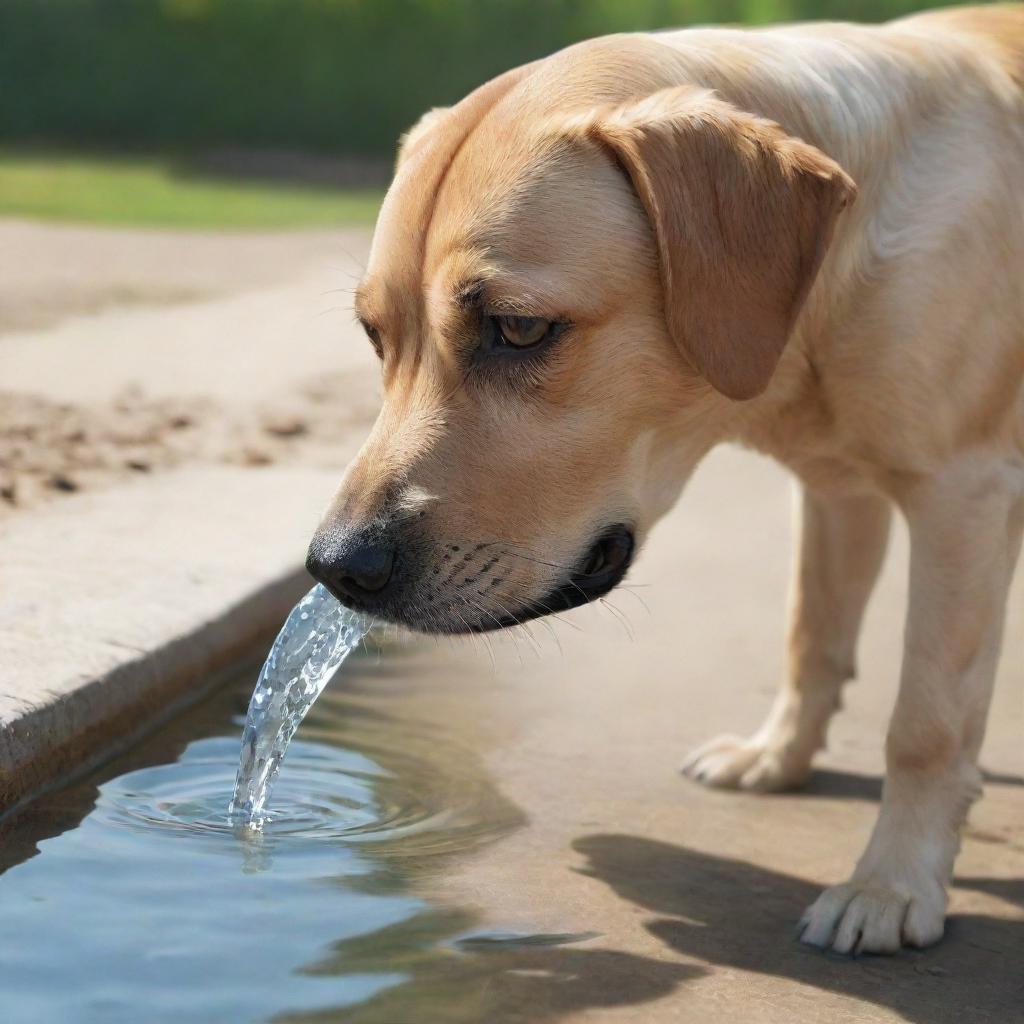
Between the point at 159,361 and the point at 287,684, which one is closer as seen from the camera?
the point at 287,684

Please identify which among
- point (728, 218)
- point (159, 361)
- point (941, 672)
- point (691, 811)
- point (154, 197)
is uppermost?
point (728, 218)

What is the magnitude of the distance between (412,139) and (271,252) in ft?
35.5

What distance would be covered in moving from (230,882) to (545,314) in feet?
4.44

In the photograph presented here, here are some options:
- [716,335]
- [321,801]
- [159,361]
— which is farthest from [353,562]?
[159,361]

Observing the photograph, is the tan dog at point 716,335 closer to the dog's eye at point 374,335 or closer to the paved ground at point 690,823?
the dog's eye at point 374,335

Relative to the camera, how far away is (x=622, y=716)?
208 inches

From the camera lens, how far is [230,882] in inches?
145

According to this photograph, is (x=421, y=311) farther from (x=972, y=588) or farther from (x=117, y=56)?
(x=117, y=56)

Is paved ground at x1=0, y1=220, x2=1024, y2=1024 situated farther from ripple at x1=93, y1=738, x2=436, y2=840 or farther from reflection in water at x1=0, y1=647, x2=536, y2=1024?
ripple at x1=93, y1=738, x2=436, y2=840

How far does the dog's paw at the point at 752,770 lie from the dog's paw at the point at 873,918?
980 millimetres

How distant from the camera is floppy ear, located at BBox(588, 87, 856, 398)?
3531 millimetres

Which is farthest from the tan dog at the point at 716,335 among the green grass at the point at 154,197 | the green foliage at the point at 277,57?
the green foliage at the point at 277,57

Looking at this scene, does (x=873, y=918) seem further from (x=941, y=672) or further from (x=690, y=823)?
(x=690, y=823)

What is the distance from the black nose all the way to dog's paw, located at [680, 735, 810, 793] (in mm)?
1642
